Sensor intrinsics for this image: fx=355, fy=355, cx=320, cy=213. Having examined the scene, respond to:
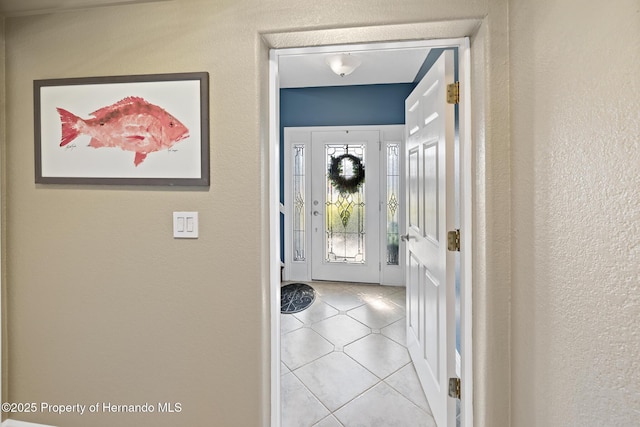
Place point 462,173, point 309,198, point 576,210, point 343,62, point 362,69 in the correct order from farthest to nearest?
point 309,198 → point 362,69 → point 343,62 → point 462,173 → point 576,210

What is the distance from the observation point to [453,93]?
1646 millimetres

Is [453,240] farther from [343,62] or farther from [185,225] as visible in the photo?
[343,62]

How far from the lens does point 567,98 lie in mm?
950

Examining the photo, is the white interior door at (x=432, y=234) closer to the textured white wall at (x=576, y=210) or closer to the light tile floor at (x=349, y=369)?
the light tile floor at (x=349, y=369)

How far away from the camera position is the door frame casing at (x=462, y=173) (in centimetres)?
151

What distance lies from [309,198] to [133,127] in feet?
10.5

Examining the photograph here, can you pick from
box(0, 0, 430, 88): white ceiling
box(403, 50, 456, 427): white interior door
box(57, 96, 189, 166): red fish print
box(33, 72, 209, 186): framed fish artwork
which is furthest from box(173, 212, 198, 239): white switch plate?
box(0, 0, 430, 88): white ceiling

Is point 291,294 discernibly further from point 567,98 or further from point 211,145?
point 567,98

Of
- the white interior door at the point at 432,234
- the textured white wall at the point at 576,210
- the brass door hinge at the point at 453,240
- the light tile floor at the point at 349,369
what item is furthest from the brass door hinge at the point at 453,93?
the light tile floor at the point at 349,369

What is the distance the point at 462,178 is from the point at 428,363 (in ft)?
3.82

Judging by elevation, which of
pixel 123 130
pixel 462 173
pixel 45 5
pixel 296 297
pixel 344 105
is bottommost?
pixel 296 297

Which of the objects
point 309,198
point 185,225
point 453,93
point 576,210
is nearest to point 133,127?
point 185,225

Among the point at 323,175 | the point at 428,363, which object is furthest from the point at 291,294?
the point at 428,363

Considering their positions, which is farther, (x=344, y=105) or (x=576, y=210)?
(x=344, y=105)
